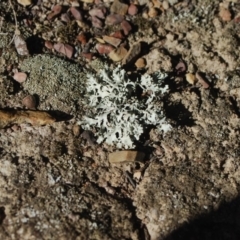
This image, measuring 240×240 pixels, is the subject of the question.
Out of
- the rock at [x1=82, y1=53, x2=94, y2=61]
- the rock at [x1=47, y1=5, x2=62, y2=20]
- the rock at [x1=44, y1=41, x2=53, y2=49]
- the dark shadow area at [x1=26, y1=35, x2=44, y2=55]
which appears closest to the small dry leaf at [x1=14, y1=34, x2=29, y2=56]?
the dark shadow area at [x1=26, y1=35, x2=44, y2=55]

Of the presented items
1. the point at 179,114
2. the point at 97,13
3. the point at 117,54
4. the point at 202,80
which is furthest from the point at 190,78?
the point at 97,13

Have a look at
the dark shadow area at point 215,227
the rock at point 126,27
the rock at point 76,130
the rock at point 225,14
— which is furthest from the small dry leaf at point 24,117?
the rock at point 225,14

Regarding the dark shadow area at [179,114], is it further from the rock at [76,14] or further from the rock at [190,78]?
the rock at [76,14]

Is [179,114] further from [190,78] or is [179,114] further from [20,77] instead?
[20,77]

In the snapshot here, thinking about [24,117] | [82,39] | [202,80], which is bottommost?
[24,117]

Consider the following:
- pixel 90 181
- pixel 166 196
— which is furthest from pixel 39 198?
pixel 166 196

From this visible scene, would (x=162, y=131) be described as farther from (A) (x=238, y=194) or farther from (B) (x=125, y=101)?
(A) (x=238, y=194)
